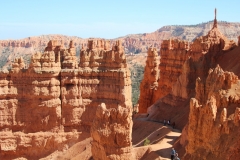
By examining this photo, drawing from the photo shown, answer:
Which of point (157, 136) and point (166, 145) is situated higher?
point (166, 145)

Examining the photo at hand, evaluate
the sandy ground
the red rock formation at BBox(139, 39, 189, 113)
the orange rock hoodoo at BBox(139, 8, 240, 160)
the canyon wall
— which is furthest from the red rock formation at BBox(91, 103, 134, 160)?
the red rock formation at BBox(139, 39, 189, 113)

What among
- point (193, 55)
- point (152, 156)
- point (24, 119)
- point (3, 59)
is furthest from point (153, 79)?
point (3, 59)

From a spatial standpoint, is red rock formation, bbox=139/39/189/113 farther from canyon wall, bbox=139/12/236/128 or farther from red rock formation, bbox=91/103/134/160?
red rock formation, bbox=91/103/134/160

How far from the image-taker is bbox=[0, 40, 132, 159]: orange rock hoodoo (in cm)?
3697

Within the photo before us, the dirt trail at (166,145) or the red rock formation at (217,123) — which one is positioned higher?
the red rock formation at (217,123)

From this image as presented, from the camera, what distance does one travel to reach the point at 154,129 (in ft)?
128

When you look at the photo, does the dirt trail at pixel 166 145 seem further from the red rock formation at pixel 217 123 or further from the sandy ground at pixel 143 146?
the red rock formation at pixel 217 123

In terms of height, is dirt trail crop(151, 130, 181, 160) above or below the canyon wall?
below

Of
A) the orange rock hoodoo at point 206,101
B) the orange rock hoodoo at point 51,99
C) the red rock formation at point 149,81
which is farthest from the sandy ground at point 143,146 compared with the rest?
the red rock formation at point 149,81

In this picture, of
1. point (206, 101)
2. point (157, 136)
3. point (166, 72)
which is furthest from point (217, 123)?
point (166, 72)

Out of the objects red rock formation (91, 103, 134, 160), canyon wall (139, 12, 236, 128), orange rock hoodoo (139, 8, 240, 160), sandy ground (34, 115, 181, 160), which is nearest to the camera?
orange rock hoodoo (139, 8, 240, 160)

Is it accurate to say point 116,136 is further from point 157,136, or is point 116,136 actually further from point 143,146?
point 157,136

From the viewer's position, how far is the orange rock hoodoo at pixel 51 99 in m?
37.0

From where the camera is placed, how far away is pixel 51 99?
1462 inches
